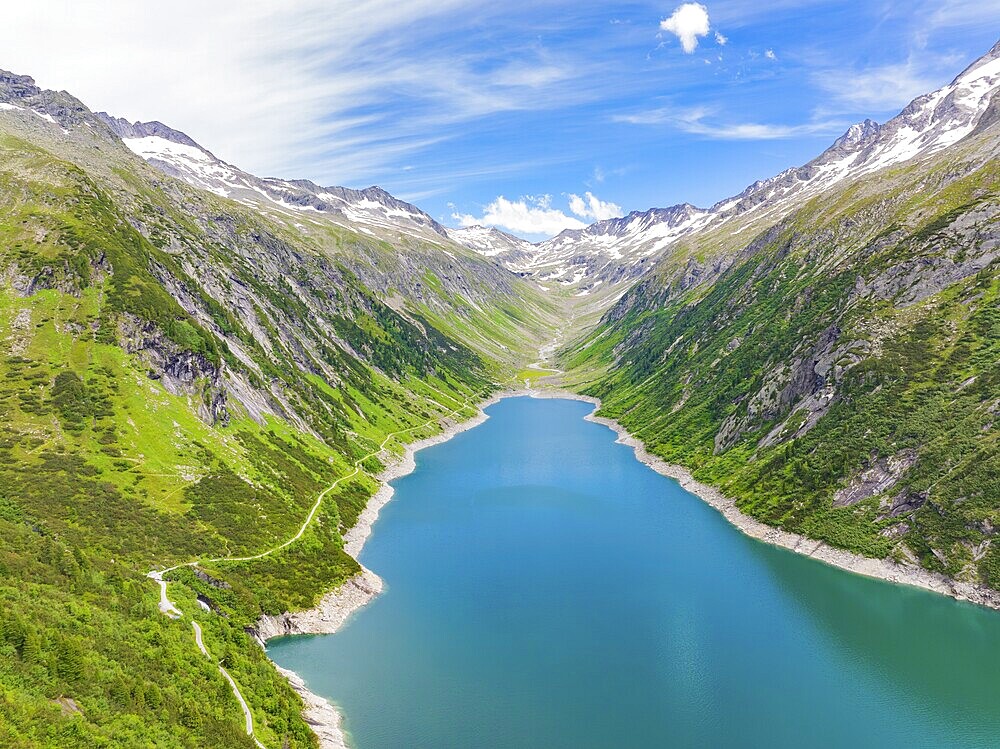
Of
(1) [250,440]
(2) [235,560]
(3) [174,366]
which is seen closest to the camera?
(2) [235,560]

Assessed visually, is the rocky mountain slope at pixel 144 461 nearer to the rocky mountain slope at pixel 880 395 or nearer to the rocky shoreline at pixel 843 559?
the rocky shoreline at pixel 843 559

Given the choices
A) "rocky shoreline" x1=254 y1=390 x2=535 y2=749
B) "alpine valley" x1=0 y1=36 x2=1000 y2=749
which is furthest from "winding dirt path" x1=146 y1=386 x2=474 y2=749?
"rocky shoreline" x1=254 y1=390 x2=535 y2=749

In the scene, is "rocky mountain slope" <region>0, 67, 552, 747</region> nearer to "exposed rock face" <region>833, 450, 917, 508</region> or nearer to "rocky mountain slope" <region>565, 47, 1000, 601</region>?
"rocky mountain slope" <region>565, 47, 1000, 601</region>

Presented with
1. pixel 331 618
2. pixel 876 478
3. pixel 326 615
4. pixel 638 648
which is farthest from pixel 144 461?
pixel 876 478

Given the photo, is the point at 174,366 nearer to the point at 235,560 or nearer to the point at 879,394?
the point at 235,560

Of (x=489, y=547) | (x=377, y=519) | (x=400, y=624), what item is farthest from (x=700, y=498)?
(x=400, y=624)

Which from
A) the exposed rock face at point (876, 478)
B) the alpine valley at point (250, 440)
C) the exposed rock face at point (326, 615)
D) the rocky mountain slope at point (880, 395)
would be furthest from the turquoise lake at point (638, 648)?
the exposed rock face at point (876, 478)
